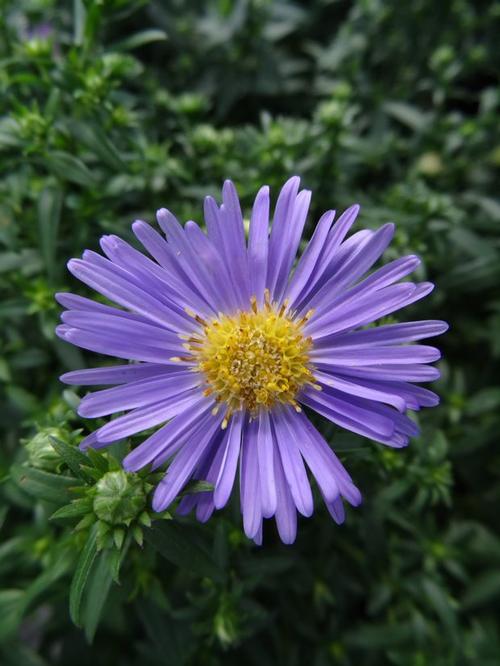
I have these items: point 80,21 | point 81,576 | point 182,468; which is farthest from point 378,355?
point 80,21

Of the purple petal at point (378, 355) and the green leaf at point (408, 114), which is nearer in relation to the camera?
the purple petal at point (378, 355)

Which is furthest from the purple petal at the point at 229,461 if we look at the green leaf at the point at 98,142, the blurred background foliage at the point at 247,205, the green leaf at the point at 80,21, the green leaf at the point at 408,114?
the green leaf at the point at 408,114

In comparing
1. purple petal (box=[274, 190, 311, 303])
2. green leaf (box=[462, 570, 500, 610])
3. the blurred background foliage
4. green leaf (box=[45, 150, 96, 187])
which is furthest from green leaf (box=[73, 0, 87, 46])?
green leaf (box=[462, 570, 500, 610])

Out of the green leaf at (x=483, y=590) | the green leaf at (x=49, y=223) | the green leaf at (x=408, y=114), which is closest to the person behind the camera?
the green leaf at (x=49, y=223)

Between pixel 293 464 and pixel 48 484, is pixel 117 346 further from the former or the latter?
pixel 293 464

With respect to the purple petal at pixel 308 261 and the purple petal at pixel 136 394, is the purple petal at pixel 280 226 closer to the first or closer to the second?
the purple petal at pixel 308 261

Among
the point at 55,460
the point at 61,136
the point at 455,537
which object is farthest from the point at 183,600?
the point at 61,136
